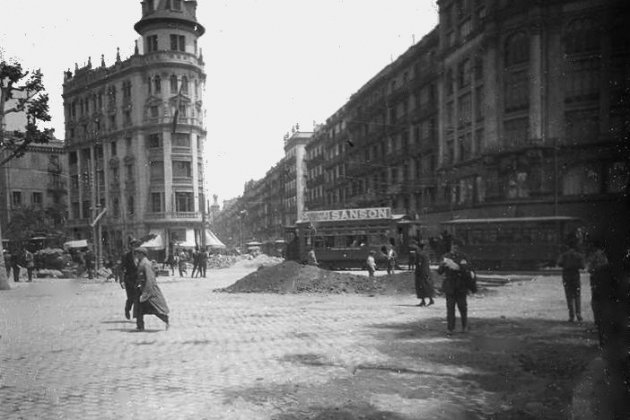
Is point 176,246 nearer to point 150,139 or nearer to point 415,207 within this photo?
point 150,139

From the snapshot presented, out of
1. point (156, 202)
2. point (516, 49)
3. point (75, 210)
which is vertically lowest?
point (75, 210)

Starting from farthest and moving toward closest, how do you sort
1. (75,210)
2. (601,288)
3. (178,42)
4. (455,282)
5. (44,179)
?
(44,179)
(75,210)
(178,42)
(455,282)
(601,288)

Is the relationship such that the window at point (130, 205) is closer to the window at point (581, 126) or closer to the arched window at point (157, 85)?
the arched window at point (157, 85)

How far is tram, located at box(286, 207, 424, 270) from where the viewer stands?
1058 inches

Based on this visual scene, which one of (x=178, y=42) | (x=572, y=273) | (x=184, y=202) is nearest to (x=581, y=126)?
(x=572, y=273)

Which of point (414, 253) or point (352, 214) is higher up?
point (352, 214)

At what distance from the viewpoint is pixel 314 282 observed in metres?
18.5

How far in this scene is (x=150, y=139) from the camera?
4684 centimetres

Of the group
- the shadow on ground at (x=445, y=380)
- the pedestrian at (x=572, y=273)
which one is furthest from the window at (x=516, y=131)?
the shadow on ground at (x=445, y=380)

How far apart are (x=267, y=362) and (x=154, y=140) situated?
141 feet

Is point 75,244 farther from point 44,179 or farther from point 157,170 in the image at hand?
point 44,179

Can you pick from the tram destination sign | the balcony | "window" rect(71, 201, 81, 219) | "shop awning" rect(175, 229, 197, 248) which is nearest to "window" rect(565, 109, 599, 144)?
the tram destination sign

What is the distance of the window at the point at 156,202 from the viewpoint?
151 feet

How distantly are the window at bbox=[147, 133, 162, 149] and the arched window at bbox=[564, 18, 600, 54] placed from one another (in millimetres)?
34001
